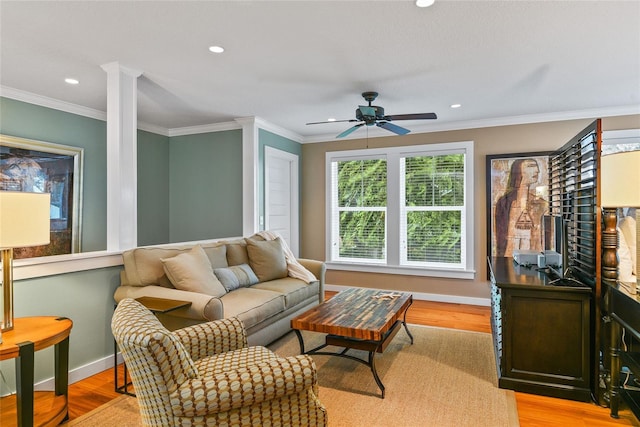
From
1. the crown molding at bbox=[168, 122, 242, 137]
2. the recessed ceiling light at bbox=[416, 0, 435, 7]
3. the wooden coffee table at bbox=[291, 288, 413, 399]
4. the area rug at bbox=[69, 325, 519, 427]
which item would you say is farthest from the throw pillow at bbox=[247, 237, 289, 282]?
the recessed ceiling light at bbox=[416, 0, 435, 7]

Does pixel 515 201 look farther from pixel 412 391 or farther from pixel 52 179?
pixel 52 179

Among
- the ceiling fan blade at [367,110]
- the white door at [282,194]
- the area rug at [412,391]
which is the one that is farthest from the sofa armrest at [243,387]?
the white door at [282,194]

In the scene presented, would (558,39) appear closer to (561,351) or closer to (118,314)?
(561,351)

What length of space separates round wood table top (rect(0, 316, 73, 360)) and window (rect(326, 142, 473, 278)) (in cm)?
404

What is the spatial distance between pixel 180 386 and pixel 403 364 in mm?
2099

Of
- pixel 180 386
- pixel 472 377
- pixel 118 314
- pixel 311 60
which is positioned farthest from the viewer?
pixel 311 60

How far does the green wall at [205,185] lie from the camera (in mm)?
5051

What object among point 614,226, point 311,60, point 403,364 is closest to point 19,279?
point 311,60

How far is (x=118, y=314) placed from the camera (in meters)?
1.60

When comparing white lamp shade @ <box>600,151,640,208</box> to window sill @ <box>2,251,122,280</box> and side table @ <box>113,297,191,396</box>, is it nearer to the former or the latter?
side table @ <box>113,297,191,396</box>

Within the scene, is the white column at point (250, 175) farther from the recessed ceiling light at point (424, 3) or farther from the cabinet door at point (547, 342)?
the cabinet door at point (547, 342)

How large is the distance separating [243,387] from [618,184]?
241cm

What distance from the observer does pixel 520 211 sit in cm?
468

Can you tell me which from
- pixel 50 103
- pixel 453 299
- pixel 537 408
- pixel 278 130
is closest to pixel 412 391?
pixel 537 408
